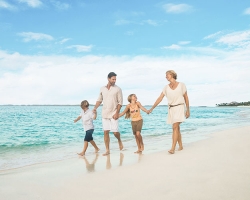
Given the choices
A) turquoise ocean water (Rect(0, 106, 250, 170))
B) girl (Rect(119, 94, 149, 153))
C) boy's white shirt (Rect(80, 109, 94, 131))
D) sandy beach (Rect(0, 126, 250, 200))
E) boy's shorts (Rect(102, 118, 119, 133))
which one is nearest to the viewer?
sandy beach (Rect(0, 126, 250, 200))

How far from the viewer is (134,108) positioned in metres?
7.10

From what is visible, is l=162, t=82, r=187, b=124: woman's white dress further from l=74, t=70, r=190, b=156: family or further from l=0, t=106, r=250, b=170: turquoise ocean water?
l=0, t=106, r=250, b=170: turquoise ocean water

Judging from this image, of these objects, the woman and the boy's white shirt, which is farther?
the boy's white shirt

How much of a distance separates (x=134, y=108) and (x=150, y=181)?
3.41 meters

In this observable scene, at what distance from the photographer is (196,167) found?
444cm

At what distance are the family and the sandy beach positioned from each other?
129cm

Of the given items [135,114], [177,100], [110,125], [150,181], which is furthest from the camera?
[110,125]

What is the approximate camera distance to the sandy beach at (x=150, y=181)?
3.29 m

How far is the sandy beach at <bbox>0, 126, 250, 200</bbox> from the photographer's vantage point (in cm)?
329

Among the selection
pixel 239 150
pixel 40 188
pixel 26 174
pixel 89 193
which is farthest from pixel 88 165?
pixel 239 150

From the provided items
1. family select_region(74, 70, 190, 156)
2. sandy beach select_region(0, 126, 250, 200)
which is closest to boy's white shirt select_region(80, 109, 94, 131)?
family select_region(74, 70, 190, 156)

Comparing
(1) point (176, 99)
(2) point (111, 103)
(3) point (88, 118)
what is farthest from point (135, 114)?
(3) point (88, 118)

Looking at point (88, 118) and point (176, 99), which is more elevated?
point (176, 99)

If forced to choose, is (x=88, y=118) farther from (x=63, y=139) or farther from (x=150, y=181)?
(x=63, y=139)
